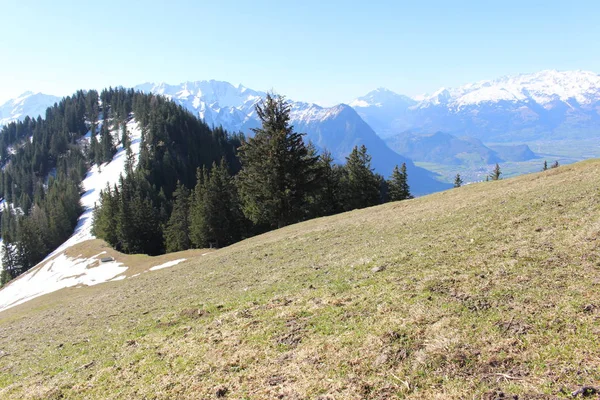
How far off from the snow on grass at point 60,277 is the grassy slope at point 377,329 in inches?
1253

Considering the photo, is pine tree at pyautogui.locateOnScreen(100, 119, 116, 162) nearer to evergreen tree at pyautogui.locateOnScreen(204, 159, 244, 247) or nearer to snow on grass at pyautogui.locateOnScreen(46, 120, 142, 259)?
snow on grass at pyautogui.locateOnScreen(46, 120, 142, 259)

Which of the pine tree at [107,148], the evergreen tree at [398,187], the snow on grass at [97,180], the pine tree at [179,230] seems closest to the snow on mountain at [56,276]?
the pine tree at [179,230]

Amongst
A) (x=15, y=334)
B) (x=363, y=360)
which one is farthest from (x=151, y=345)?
(x=15, y=334)

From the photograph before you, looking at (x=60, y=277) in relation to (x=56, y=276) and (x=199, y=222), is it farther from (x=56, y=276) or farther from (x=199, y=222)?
(x=199, y=222)

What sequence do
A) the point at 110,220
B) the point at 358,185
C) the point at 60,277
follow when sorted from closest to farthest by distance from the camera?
the point at 60,277 → the point at 358,185 → the point at 110,220

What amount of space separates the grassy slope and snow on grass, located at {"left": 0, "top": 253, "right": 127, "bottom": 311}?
31.8m

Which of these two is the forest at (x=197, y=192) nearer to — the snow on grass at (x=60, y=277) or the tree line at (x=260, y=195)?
the tree line at (x=260, y=195)

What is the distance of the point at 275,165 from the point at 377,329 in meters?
35.4

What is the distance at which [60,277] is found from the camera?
2077 inches

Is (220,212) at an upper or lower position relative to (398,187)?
upper

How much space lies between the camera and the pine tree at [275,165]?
42.5 meters

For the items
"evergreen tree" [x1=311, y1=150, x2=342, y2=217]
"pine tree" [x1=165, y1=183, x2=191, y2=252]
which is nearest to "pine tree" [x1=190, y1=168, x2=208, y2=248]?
"pine tree" [x1=165, y1=183, x2=191, y2=252]

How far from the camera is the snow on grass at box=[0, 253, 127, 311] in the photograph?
45.4 meters

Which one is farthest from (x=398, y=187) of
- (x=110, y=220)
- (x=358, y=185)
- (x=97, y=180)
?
(x=97, y=180)
